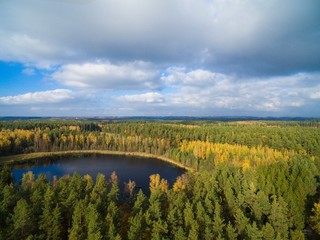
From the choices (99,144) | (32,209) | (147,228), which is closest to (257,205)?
(147,228)

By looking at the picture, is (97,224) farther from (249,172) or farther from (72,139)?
(72,139)

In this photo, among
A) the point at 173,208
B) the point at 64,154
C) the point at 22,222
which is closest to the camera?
the point at 22,222

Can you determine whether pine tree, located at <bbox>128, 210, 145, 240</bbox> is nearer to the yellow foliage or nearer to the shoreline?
the yellow foliage

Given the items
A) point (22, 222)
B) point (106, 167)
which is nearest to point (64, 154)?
point (106, 167)

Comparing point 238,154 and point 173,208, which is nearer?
point 173,208

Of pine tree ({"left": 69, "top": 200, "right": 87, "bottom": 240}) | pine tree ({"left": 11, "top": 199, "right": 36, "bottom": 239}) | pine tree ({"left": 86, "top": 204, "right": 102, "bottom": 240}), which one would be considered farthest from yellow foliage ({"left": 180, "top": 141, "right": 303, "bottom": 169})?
pine tree ({"left": 11, "top": 199, "right": 36, "bottom": 239})

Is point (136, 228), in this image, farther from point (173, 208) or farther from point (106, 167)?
point (106, 167)

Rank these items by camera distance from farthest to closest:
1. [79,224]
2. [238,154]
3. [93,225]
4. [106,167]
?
[106,167] < [238,154] < [79,224] < [93,225]

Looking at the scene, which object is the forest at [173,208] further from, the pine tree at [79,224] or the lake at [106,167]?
the lake at [106,167]

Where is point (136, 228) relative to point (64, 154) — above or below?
above
